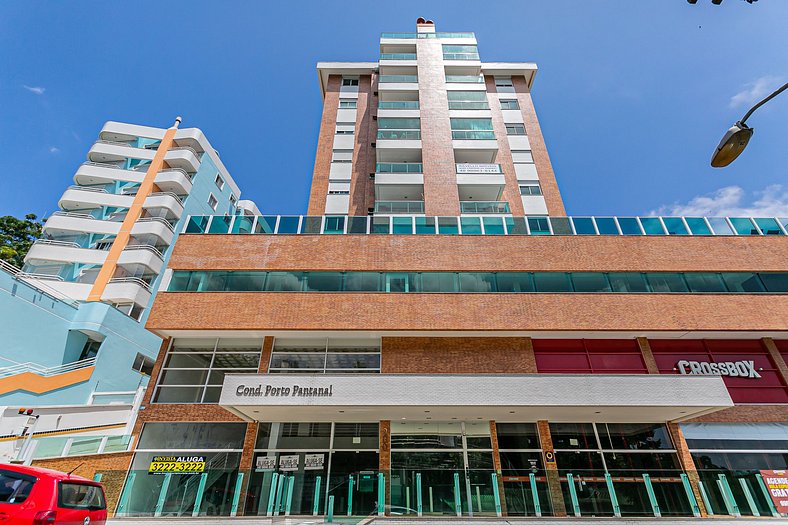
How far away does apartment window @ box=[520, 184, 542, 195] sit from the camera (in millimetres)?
29031

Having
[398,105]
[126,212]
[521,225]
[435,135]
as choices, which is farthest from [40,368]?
[398,105]

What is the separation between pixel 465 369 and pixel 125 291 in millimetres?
26250

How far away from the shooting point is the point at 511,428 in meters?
16.6

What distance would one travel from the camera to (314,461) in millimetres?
15805

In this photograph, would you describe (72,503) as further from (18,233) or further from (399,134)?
(18,233)

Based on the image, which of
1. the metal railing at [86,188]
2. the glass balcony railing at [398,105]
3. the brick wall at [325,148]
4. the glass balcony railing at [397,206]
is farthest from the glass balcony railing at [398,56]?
the metal railing at [86,188]

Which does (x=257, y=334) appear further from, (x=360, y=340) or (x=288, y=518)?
(x=288, y=518)

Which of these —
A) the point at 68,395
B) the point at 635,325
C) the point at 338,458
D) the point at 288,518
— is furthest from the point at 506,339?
the point at 68,395

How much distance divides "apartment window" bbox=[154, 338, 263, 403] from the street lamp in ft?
57.2

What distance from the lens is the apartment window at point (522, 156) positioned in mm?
30688

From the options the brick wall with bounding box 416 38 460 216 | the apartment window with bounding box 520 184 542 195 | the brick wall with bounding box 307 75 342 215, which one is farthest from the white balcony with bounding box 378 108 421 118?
the apartment window with bounding box 520 184 542 195

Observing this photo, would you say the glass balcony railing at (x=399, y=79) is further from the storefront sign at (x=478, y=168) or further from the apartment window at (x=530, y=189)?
the apartment window at (x=530, y=189)

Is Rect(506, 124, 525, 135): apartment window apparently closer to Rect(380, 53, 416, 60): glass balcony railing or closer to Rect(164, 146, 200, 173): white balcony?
Rect(380, 53, 416, 60): glass balcony railing

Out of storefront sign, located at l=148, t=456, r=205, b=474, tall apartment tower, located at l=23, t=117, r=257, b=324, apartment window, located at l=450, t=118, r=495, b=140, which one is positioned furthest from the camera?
tall apartment tower, located at l=23, t=117, r=257, b=324
